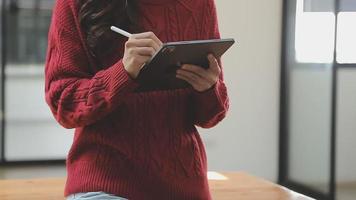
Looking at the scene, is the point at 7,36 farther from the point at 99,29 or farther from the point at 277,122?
the point at 99,29

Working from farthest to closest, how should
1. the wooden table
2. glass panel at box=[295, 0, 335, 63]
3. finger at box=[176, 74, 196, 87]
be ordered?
glass panel at box=[295, 0, 335, 63], the wooden table, finger at box=[176, 74, 196, 87]

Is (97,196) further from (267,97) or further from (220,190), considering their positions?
(267,97)

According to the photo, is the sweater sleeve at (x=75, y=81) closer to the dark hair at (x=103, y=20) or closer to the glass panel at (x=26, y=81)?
the dark hair at (x=103, y=20)

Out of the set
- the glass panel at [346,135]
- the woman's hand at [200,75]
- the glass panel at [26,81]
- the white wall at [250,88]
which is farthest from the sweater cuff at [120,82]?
the white wall at [250,88]

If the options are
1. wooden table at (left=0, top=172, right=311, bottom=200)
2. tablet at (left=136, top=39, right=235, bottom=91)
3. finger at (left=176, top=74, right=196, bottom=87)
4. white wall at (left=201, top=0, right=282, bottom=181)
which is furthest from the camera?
white wall at (left=201, top=0, right=282, bottom=181)

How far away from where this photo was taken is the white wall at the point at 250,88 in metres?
4.10

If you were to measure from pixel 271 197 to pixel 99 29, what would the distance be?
1.68 meters

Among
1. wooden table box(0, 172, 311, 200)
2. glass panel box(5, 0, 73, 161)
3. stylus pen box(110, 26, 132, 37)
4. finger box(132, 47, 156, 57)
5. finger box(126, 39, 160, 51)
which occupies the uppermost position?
stylus pen box(110, 26, 132, 37)

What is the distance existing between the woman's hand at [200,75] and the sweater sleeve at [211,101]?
3 cm

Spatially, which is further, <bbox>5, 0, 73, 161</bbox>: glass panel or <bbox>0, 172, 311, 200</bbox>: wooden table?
<bbox>5, 0, 73, 161</bbox>: glass panel

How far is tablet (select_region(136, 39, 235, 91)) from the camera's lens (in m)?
0.94

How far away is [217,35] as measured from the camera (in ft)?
4.09

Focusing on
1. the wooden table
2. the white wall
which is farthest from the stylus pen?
the white wall

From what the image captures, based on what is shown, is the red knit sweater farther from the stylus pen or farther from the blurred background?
the blurred background
